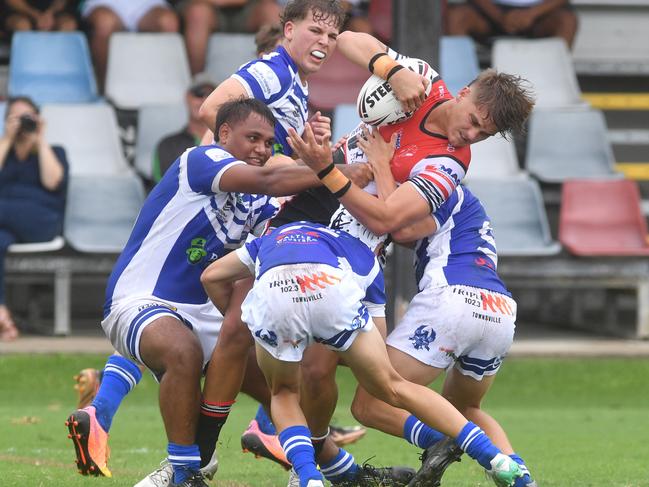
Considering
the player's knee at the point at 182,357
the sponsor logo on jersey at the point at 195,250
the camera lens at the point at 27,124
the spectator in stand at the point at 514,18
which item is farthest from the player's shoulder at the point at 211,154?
the spectator in stand at the point at 514,18

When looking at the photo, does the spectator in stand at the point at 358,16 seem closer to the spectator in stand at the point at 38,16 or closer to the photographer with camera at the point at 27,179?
the spectator in stand at the point at 38,16

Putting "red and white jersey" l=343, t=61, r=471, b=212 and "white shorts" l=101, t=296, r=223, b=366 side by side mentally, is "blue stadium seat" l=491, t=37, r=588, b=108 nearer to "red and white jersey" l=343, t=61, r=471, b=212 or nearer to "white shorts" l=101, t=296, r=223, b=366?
"red and white jersey" l=343, t=61, r=471, b=212

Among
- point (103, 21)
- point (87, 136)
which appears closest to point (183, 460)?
point (87, 136)

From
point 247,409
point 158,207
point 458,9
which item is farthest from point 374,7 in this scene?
point 158,207

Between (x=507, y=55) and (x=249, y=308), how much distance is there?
9.57 m

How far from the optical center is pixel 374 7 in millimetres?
14656

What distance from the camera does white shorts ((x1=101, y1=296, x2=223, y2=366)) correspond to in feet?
20.2

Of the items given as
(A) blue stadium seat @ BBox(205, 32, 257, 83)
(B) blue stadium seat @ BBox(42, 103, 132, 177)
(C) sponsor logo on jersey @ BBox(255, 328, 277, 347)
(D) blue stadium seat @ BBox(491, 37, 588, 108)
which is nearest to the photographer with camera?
(B) blue stadium seat @ BBox(42, 103, 132, 177)

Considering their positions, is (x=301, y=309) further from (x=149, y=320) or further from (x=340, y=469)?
(x=340, y=469)

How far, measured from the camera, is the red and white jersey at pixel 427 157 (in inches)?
235

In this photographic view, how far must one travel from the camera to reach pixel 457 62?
46.4 ft

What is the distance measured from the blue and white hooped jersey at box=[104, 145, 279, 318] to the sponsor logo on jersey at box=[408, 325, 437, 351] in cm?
96

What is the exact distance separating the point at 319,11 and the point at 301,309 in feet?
6.43

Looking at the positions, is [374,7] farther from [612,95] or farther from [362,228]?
[362,228]
